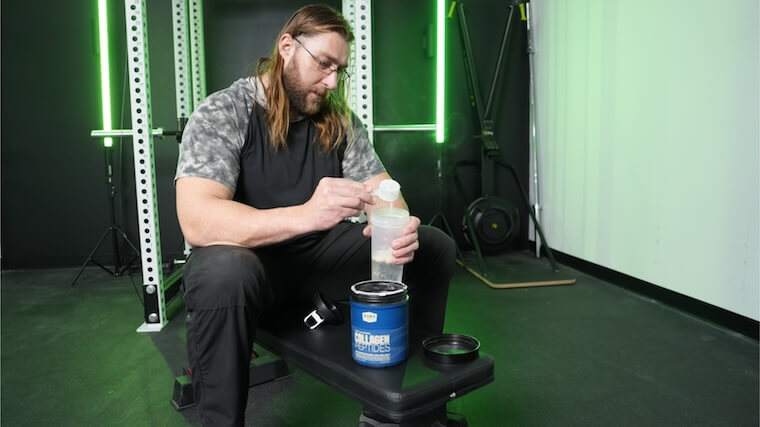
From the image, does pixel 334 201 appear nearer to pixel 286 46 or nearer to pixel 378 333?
pixel 378 333

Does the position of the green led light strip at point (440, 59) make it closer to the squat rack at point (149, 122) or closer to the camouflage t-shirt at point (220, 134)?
the squat rack at point (149, 122)

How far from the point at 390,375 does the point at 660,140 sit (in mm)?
2193

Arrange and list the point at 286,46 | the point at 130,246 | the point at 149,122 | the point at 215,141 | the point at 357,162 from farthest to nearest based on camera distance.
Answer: the point at 130,246 < the point at 149,122 < the point at 357,162 < the point at 286,46 < the point at 215,141

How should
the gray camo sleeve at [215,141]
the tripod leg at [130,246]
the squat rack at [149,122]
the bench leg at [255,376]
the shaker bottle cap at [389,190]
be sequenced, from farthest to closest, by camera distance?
the tripod leg at [130,246]
the squat rack at [149,122]
the bench leg at [255,376]
the gray camo sleeve at [215,141]
the shaker bottle cap at [389,190]

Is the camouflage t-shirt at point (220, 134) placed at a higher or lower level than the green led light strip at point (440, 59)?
lower

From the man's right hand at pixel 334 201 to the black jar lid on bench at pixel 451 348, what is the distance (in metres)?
0.33

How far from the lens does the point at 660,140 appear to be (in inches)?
100.0

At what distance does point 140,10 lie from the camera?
221 centimetres

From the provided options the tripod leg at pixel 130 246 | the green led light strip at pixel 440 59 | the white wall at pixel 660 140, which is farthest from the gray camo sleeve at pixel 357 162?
the tripod leg at pixel 130 246

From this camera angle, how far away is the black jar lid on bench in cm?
103

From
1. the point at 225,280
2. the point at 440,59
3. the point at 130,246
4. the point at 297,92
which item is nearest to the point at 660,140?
the point at 440,59

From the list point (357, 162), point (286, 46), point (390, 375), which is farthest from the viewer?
point (357, 162)

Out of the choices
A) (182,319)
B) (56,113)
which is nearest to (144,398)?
(182,319)

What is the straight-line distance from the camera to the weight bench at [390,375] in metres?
0.92
